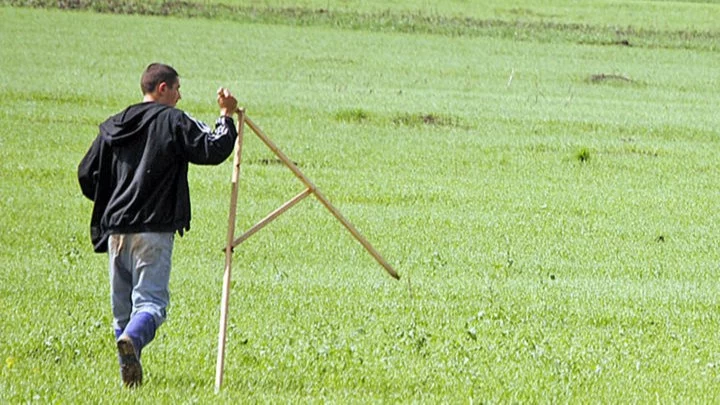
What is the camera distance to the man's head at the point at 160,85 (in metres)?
8.28

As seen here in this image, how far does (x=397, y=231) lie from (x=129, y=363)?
806 centimetres

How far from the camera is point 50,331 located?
10.0 m

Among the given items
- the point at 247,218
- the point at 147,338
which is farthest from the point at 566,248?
the point at 147,338

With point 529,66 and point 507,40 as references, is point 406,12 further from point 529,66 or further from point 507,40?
point 529,66

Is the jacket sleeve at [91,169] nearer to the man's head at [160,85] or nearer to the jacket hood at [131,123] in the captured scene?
the jacket hood at [131,123]

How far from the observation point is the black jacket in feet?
26.4

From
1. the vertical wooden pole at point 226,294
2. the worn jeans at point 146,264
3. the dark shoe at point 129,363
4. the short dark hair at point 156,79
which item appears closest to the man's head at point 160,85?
the short dark hair at point 156,79

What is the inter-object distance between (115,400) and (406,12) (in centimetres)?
4390

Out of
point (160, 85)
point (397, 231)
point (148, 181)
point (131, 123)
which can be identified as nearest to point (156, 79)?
point (160, 85)

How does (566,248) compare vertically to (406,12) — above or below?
above

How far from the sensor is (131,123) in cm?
820

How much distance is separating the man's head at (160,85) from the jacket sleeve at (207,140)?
25 centimetres

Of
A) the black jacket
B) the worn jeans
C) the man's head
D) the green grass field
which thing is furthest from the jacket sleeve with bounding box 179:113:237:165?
the green grass field

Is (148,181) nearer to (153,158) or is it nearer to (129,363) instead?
(153,158)
